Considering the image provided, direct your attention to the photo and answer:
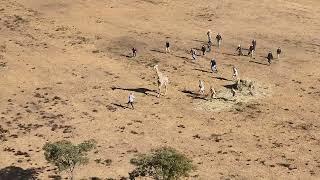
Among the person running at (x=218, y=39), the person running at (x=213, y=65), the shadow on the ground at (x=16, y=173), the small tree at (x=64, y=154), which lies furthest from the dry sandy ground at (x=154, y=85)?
the small tree at (x=64, y=154)

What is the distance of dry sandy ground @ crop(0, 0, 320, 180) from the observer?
43312 millimetres

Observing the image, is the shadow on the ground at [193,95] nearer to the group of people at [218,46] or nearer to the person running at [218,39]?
the group of people at [218,46]

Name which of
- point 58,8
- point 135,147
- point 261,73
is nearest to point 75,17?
point 58,8

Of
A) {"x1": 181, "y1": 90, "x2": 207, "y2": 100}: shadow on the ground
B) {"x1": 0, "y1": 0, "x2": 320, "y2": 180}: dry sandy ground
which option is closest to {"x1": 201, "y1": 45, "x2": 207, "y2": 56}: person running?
{"x1": 0, "y1": 0, "x2": 320, "y2": 180}: dry sandy ground

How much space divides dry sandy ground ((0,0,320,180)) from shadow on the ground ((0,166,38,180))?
0.17 meters

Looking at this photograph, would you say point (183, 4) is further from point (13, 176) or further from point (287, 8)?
point (13, 176)

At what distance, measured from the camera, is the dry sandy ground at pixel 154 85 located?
43.3 metres

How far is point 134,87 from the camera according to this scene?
5522 centimetres

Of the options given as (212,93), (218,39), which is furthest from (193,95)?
(218,39)

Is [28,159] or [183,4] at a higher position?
[183,4]

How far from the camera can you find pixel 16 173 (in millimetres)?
41156

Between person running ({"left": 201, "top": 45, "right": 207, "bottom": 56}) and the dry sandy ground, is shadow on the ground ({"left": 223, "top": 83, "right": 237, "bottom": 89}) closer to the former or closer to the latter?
the dry sandy ground

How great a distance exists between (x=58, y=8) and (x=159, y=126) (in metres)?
36.8

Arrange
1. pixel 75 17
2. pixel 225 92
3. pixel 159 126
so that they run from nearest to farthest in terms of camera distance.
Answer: pixel 159 126 < pixel 225 92 < pixel 75 17
